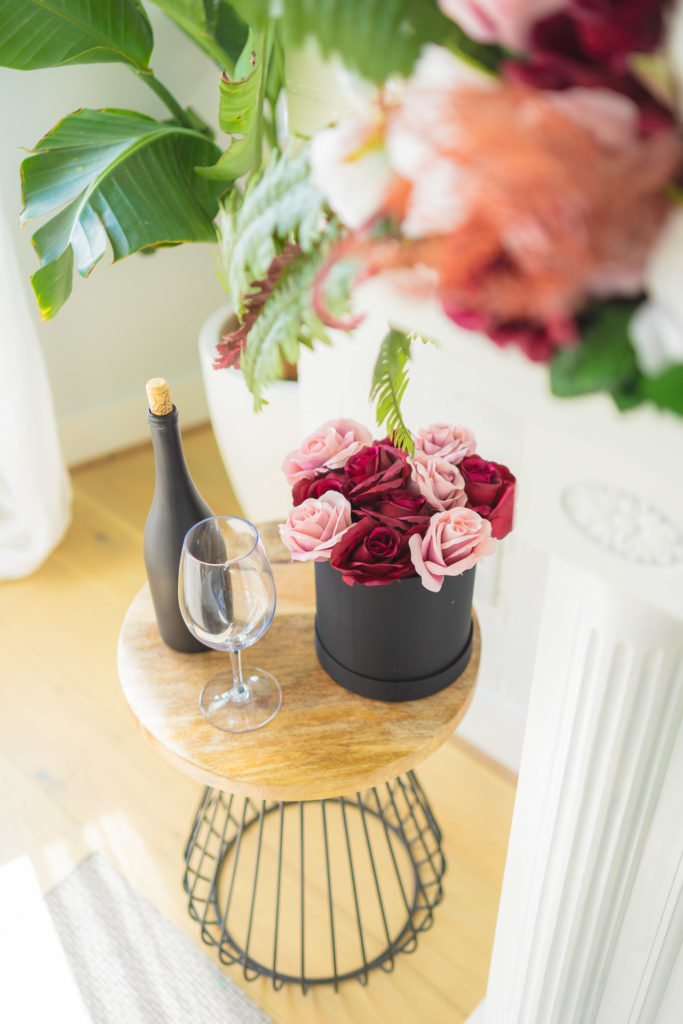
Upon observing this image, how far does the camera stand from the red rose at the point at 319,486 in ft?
2.83

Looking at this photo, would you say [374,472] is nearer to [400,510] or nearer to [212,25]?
[400,510]

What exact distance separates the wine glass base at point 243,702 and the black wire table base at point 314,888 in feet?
0.95

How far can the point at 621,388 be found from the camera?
370mm

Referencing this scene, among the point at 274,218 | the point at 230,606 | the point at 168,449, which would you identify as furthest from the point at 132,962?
the point at 274,218

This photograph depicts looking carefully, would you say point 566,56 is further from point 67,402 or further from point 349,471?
point 67,402

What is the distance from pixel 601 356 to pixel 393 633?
54cm

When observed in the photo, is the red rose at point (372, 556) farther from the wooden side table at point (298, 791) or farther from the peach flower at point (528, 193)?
the peach flower at point (528, 193)

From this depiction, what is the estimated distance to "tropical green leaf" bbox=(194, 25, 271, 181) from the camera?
37.9 inches

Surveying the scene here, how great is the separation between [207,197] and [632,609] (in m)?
1.17

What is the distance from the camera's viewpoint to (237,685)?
36.9 inches

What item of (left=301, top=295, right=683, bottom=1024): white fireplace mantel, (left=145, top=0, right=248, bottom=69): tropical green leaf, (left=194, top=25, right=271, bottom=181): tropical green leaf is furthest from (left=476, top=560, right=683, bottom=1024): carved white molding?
(left=145, top=0, right=248, bottom=69): tropical green leaf

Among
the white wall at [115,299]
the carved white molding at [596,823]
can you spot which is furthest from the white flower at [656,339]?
the white wall at [115,299]

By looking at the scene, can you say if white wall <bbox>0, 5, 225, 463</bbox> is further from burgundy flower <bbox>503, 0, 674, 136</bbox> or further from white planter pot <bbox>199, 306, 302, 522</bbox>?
burgundy flower <bbox>503, 0, 674, 136</bbox>

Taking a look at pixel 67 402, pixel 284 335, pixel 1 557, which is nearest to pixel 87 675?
pixel 1 557
